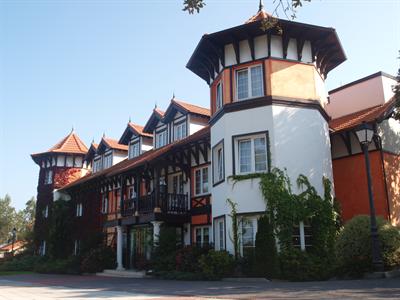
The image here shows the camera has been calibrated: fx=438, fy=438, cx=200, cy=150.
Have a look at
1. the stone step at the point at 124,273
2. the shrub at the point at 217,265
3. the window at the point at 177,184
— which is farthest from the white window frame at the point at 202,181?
the shrub at the point at 217,265

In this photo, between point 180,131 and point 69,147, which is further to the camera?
point 69,147

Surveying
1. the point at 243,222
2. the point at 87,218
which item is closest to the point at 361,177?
the point at 243,222

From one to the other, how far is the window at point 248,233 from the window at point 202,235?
4.56 metres

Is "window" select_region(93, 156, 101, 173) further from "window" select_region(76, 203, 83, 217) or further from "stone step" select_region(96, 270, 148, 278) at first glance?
"stone step" select_region(96, 270, 148, 278)

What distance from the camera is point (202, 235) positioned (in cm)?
2233

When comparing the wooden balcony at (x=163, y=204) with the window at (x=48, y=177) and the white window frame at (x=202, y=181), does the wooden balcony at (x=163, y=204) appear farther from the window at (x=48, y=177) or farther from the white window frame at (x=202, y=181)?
the window at (x=48, y=177)

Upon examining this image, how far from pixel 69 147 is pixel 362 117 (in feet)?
98.4

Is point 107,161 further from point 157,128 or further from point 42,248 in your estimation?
point 42,248

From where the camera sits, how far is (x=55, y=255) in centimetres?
3522

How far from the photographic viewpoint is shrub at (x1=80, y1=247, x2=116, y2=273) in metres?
25.8

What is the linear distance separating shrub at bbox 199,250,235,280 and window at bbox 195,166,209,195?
561cm

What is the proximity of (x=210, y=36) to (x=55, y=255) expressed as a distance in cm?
2444

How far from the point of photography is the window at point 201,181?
2250 centimetres

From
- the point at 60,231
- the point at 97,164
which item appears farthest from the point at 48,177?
the point at 60,231
